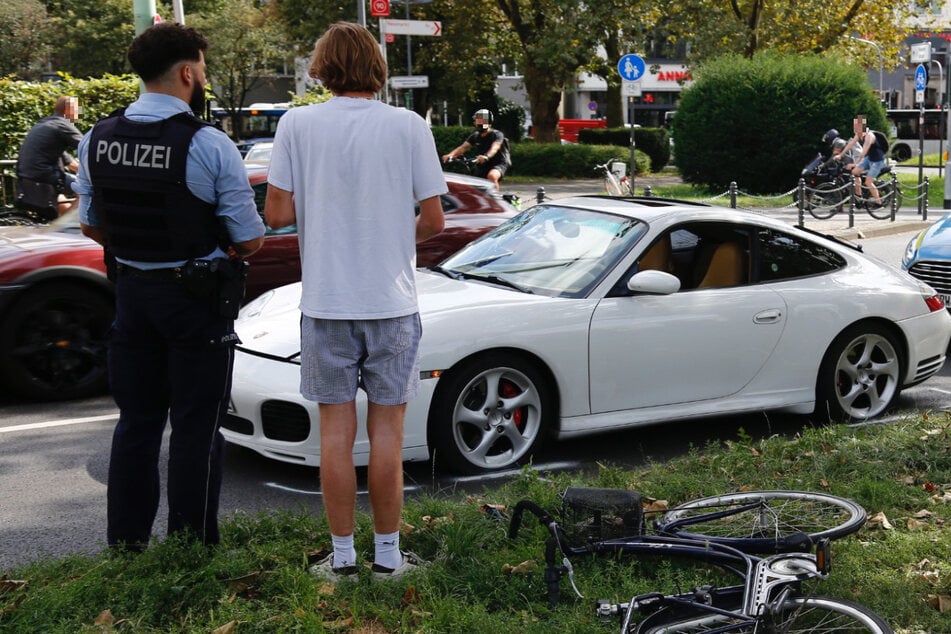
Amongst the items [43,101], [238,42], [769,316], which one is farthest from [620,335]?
[238,42]

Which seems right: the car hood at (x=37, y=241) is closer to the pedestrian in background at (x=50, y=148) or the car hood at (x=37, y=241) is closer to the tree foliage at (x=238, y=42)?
the pedestrian in background at (x=50, y=148)

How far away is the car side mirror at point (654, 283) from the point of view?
6.03 m

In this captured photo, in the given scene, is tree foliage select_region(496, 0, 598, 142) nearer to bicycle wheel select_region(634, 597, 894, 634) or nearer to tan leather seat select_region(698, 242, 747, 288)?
tan leather seat select_region(698, 242, 747, 288)

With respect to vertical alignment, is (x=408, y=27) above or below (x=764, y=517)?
above

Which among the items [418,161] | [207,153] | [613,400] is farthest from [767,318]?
[207,153]

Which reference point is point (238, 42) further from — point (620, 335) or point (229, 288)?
point (229, 288)

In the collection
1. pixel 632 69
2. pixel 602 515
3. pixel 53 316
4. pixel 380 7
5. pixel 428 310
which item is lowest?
pixel 602 515

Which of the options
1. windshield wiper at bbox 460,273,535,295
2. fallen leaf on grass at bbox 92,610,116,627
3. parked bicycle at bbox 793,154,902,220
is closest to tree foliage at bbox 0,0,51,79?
parked bicycle at bbox 793,154,902,220

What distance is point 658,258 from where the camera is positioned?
6.41m

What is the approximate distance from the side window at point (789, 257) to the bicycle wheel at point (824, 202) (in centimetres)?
1312

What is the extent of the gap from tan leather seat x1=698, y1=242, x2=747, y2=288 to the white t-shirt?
313cm

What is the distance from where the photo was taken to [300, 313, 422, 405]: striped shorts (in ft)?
12.5

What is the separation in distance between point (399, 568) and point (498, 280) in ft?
8.48

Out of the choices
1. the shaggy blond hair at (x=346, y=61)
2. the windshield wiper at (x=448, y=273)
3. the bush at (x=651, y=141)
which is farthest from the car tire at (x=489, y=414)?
the bush at (x=651, y=141)
